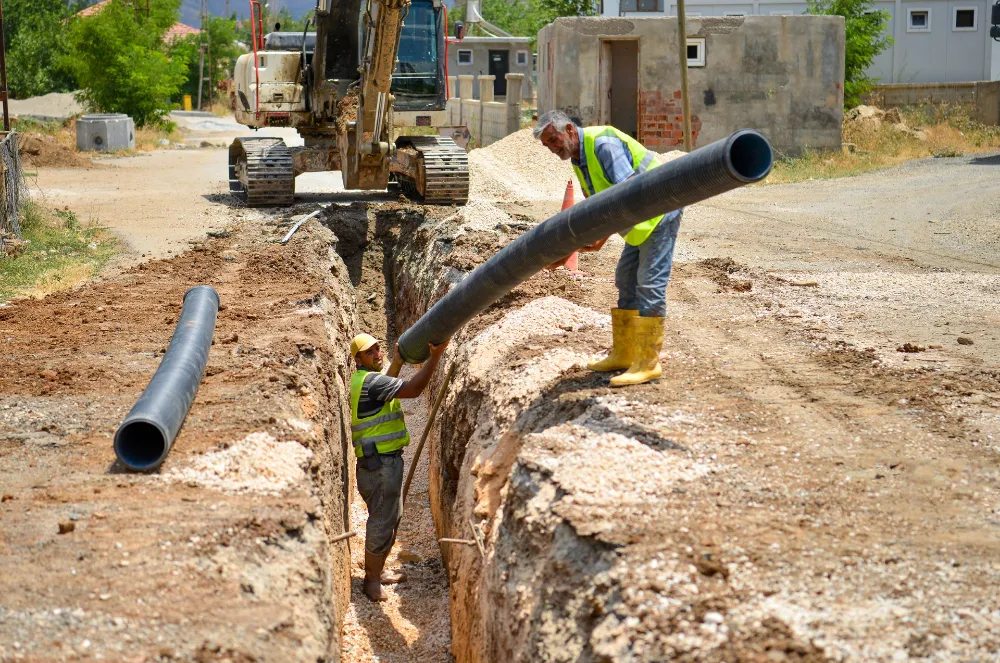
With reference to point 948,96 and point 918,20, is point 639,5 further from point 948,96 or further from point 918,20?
point 948,96

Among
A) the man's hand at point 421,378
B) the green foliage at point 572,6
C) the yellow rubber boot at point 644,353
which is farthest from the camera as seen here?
the green foliage at point 572,6

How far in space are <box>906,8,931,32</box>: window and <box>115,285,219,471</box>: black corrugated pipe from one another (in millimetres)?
38084

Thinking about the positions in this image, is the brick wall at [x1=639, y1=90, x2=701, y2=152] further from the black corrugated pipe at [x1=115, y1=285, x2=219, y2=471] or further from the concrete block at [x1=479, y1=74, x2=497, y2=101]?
the black corrugated pipe at [x1=115, y1=285, x2=219, y2=471]

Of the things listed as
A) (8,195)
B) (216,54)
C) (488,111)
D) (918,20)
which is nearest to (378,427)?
(8,195)

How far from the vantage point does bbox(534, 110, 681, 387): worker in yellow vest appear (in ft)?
20.5

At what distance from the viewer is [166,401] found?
6039 millimetres

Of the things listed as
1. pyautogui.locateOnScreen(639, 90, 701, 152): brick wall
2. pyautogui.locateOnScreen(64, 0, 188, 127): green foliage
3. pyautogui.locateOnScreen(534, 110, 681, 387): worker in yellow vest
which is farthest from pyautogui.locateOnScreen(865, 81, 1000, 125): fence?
pyautogui.locateOnScreen(534, 110, 681, 387): worker in yellow vest

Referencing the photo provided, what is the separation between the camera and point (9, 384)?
7.20 meters

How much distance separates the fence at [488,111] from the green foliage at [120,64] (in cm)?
1088

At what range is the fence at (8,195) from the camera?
43.2ft

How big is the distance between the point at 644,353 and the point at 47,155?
2320 centimetres

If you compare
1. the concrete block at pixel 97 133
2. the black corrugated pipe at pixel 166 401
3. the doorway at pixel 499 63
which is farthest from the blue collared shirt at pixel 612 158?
the doorway at pixel 499 63

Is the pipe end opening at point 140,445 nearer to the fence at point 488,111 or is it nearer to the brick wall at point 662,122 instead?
the fence at point 488,111

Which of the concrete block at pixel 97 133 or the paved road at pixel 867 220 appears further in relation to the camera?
the concrete block at pixel 97 133
